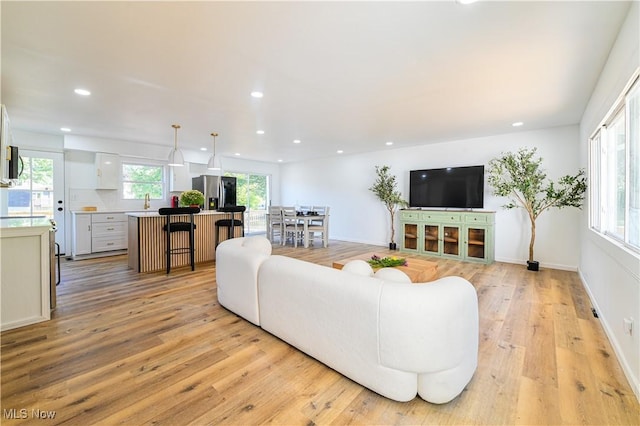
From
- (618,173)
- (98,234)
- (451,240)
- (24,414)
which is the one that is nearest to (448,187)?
(451,240)

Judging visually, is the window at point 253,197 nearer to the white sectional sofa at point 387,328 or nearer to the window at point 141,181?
the window at point 141,181

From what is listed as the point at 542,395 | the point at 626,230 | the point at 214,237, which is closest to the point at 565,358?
the point at 542,395

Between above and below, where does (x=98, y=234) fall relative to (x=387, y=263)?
above

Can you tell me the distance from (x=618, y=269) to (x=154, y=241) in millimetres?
5648

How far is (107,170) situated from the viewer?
18.9 feet

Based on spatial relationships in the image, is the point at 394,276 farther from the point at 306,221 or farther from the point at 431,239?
the point at 306,221

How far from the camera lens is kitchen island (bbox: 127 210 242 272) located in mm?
4352

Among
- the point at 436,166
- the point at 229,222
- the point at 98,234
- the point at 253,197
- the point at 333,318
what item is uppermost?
the point at 436,166

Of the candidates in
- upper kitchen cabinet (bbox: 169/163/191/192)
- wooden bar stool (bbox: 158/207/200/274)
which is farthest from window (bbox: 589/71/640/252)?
upper kitchen cabinet (bbox: 169/163/191/192)

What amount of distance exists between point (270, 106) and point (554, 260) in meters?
5.43

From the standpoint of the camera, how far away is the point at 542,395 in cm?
163

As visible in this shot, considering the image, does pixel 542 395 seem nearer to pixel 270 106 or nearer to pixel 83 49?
pixel 270 106

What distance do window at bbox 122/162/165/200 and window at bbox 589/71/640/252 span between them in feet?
25.9

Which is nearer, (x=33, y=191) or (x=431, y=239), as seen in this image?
(x=33, y=191)
